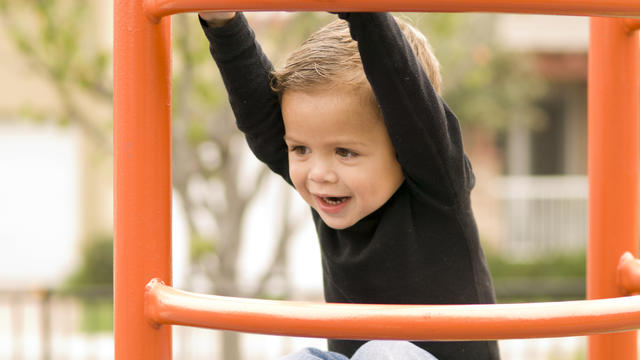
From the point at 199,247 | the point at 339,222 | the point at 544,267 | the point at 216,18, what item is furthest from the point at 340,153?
the point at 544,267

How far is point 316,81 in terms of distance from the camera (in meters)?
1.25

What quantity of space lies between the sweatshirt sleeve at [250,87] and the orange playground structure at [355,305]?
6.0 inches

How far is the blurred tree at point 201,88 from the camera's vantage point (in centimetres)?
452

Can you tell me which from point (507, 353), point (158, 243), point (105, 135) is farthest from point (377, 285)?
point (507, 353)

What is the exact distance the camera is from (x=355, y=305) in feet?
3.11

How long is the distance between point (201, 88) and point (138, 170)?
→ 11.8 feet

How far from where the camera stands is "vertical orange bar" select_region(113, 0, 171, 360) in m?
1.08

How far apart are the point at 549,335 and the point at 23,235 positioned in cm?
927

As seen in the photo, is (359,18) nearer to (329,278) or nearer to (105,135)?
(329,278)

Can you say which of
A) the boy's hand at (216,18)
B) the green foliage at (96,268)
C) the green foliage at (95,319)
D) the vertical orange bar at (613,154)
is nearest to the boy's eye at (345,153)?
the boy's hand at (216,18)

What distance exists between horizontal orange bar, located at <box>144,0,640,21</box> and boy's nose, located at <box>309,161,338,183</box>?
328 millimetres

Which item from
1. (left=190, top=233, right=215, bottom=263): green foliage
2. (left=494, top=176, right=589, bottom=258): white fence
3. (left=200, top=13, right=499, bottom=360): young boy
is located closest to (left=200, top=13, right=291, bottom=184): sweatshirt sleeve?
(left=200, top=13, right=499, bottom=360): young boy

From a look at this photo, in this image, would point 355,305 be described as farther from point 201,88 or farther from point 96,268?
point 96,268

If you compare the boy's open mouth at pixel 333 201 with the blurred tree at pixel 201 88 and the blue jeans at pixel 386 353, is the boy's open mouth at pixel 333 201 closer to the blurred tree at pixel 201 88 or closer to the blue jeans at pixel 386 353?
the blue jeans at pixel 386 353
